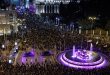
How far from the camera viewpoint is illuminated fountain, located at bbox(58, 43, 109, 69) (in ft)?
143

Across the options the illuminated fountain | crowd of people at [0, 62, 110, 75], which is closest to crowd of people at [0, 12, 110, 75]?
crowd of people at [0, 62, 110, 75]

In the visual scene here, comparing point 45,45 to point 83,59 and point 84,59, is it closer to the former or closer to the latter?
point 83,59

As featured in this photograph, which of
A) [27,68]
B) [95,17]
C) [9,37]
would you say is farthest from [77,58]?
[95,17]

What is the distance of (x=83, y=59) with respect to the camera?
45.2m

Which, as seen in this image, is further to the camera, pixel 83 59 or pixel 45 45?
pixel 45 45

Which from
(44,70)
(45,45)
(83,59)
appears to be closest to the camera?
(44,70)

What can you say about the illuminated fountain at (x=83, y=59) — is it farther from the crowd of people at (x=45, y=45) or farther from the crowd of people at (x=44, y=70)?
the crowd of people at (x=44, y=70)

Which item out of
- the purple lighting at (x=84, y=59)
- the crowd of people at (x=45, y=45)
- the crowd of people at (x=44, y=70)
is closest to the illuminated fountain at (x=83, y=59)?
the purple lighting at (x=84, y=59)

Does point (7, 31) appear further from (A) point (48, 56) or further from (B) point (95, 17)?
(B) point (95, 17)

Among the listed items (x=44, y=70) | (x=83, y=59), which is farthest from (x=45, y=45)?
(x=44, y=70)

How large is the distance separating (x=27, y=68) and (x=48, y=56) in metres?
9.59

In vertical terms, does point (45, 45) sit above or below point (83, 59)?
above

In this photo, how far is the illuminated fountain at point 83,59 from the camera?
4356 cm

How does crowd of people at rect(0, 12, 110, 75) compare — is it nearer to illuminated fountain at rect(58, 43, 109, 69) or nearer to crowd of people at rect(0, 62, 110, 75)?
crowd of people at rect(0, 62, 110, 75)
